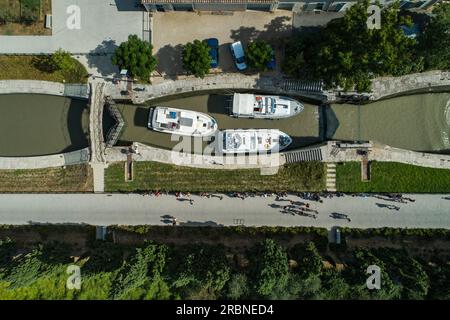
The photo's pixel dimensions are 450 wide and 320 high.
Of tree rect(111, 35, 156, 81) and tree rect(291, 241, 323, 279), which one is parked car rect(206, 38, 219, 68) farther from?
tree rect(291, 241, 323, 279)

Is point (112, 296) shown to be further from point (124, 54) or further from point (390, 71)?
point (390, 71)

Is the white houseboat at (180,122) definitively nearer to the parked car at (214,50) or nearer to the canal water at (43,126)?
the parked car at (214,50)

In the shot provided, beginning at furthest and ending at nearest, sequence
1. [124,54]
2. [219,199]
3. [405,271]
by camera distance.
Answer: [219,199]
[124,54]
[405,271]

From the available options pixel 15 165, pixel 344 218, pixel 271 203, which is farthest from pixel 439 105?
pixel 15 165

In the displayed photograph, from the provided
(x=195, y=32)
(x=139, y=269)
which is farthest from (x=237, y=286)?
(x=195, y=32)

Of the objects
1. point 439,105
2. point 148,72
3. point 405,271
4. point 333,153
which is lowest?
point 405,271
